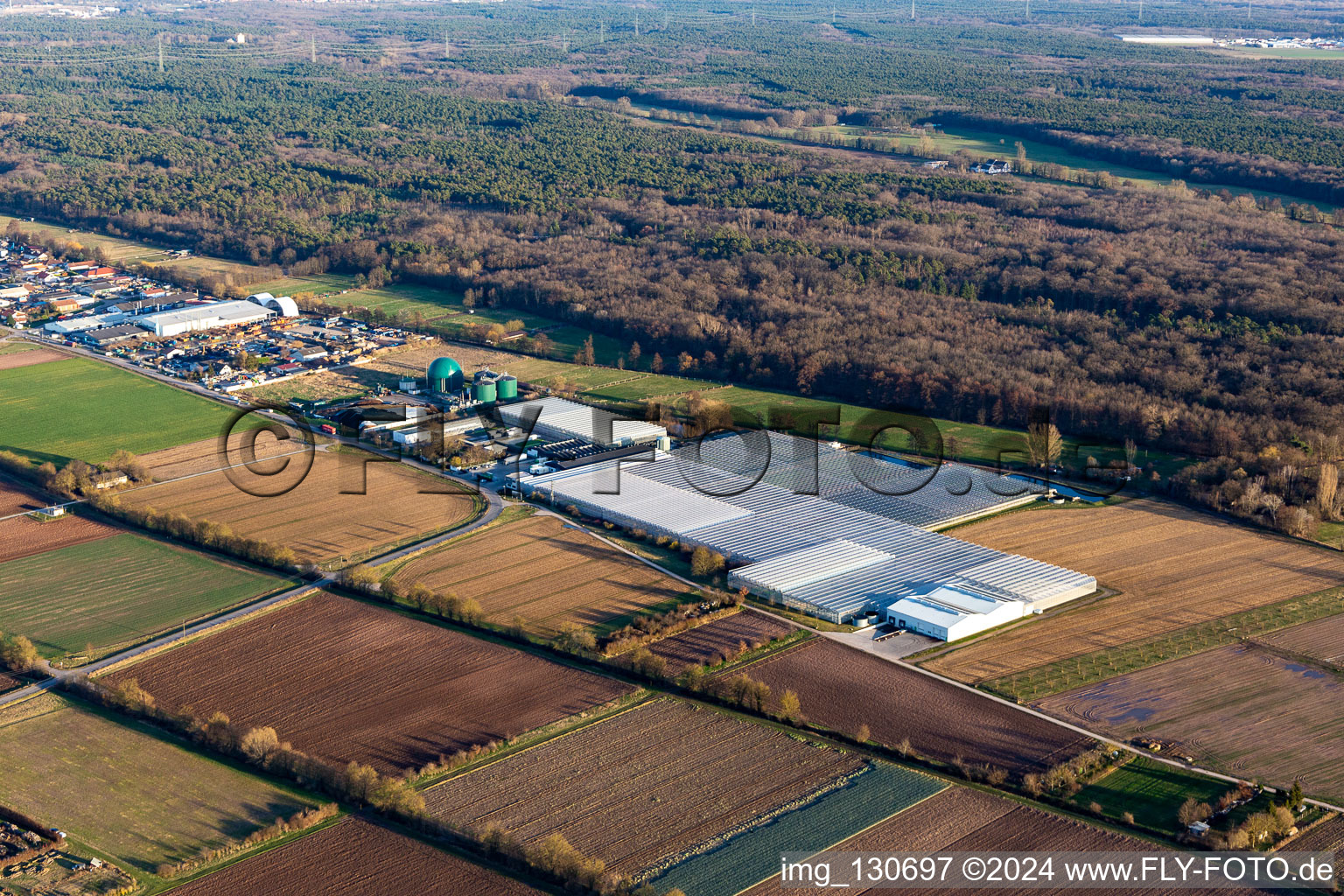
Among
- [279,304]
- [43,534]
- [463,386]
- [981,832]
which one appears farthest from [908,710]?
[279,304]

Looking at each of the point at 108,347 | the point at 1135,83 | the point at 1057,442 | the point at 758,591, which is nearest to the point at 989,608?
the point at 758,591

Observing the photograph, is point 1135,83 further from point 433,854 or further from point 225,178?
point 433,854

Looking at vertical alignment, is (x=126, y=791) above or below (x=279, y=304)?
below

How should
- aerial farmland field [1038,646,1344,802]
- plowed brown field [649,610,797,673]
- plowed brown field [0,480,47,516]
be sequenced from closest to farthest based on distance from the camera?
1. aerial farmland field [1038,646,1344,802]
2. plowed brown field [649,610,797,673]
3. plowed brown field [0,480,47,516]

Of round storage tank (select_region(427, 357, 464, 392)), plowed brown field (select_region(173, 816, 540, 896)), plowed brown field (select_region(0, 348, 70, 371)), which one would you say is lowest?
plowed brown field (select_region(173, 816, 540, 896))

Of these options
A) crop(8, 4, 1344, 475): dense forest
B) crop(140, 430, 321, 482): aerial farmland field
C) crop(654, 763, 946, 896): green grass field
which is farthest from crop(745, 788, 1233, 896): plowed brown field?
crop(140, 430, 321, 482): aerial farmland field

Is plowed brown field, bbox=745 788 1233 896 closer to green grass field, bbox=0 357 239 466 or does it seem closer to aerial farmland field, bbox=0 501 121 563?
aerial farmland field, bbox=0 501 121 563

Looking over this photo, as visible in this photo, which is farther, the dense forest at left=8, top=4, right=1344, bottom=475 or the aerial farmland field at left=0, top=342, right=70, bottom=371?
the aerial farmland field at left=0, top=342, right=70, bottom=371

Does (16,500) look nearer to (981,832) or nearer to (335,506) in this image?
(335,506)
